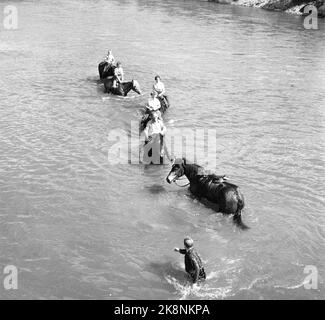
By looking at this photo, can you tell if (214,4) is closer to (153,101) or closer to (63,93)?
(63,93)

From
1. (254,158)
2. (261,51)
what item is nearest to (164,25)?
(261,51)

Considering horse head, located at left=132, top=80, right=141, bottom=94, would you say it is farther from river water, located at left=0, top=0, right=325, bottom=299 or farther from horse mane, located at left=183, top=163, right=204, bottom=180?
horse mane, located at left=183, top=163, right=204, bottom=180

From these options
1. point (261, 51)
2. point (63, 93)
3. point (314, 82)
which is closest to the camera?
point (63, 93)

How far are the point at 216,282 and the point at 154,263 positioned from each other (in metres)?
1.58

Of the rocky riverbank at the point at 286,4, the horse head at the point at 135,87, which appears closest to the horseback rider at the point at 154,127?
the horse head at the point at 135,87

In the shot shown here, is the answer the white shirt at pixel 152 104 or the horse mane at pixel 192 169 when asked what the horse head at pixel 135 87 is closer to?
the white shirt at pixel 152 104

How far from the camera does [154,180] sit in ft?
51.3

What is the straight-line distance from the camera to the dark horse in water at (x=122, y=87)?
24938 millimetres

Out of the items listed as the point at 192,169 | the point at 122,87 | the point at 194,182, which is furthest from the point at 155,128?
the point at 122,87

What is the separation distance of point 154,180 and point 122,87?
35.3ft

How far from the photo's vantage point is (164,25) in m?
50.4

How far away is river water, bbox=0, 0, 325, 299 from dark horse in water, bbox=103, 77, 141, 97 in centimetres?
57

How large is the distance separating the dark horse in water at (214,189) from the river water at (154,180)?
14.5 inches

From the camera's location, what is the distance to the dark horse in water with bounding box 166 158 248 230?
12.5 meters
